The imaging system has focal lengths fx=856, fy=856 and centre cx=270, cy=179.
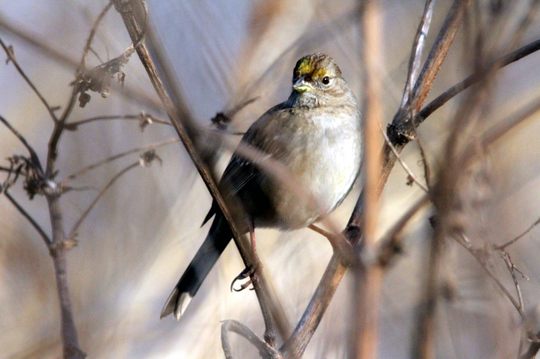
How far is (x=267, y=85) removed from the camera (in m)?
3.91

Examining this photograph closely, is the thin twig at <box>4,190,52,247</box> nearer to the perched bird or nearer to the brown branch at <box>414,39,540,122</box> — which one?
the brown branch at <box>414,39,540,122</box>

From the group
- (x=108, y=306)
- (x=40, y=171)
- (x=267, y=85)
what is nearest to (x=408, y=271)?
(x=267, y=85)

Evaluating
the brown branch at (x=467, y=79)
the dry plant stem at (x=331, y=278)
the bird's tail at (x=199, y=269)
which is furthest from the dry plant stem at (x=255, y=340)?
→ the bird's tail at (x=199, y=269)

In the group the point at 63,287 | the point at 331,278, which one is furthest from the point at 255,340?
the point at 63,287

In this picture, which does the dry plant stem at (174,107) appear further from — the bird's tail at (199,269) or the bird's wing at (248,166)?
the bird's wing at (248,166)

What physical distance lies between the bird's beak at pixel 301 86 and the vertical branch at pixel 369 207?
270 cm

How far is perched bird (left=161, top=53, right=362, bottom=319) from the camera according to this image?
12.5 feet

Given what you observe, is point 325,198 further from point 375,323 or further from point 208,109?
point 375,323

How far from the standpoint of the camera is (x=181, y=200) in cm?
411

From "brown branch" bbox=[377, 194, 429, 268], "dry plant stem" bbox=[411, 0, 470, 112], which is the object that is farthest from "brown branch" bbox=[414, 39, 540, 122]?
"brown branch" bbox=[377, 194, 429, 268]

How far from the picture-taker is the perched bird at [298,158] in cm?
380

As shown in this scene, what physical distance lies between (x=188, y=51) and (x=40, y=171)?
85.3 inches

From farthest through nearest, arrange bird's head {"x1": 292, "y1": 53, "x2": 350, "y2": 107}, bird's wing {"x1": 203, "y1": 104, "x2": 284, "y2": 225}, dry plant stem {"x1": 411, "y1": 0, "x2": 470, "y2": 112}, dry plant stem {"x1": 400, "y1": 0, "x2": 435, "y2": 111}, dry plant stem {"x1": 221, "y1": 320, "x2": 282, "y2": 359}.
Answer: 1. bird's head {"x1": 292, "y1": 53, "x2": 350, "y2": 107}
2. bird's wing {"x1": 203, "y1": 104, "x2": 284, "y2": 225}
3. dry plant stem {"x1": 411, "y1": 0, "x2": 470, "y2": 112}
4. dry plant stem {"x1": 221, "y1": 320, "x2": 282, "y2": 359}
5. dry plant stem {"x1": 400, "y1": 0, "x2": 435, "y2": 111}

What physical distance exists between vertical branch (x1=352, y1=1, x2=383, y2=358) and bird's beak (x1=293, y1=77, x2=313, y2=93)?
8.86ft
